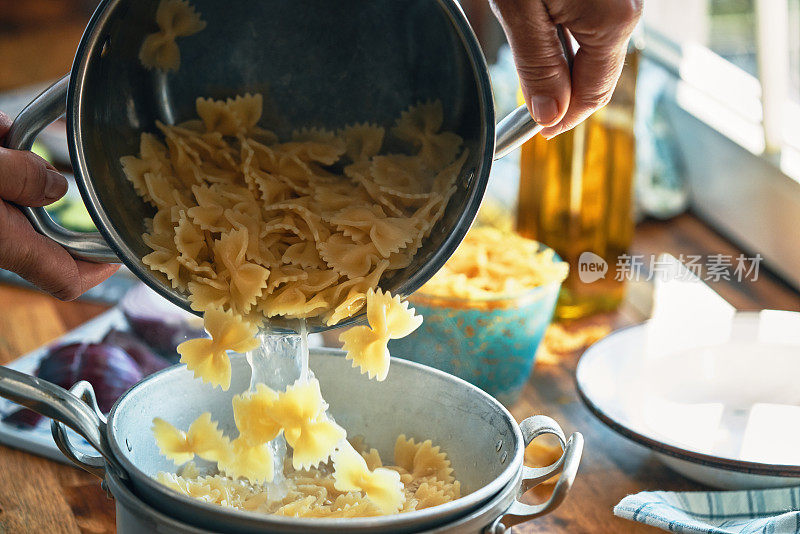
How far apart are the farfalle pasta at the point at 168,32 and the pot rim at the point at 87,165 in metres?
0.08

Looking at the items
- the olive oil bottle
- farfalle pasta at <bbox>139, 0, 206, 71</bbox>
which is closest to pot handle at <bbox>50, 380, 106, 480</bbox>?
farfalle pasta at <bbox>139, 0, 206, 71</bbox>

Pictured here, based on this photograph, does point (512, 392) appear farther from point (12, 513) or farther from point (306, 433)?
point (12, 513)

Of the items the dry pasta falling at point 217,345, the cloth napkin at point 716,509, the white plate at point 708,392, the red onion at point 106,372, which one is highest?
the dry pasta falling at point 217,345

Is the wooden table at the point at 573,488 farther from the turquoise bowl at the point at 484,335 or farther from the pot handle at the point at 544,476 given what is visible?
the pot handle at the point at 544,476

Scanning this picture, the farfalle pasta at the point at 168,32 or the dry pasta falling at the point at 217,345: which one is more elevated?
the farfalle pasta at the point at 168,32

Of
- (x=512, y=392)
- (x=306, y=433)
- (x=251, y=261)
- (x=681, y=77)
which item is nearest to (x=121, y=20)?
(x=251, y=261)

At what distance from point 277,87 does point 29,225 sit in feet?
0.94

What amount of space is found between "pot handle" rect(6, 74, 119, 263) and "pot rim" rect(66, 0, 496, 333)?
0.11 feet

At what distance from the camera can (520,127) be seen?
2.80 feet

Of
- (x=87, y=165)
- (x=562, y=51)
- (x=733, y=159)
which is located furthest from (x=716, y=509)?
(x=733, y=159)

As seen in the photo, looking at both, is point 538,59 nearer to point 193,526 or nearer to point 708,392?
point 193,526

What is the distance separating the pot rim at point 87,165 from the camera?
2.54ft

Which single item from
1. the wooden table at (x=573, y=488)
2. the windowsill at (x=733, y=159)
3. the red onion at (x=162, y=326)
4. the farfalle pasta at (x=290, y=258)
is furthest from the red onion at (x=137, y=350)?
the windowsill at (x=733, y=159)

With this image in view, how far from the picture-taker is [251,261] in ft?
2.88
